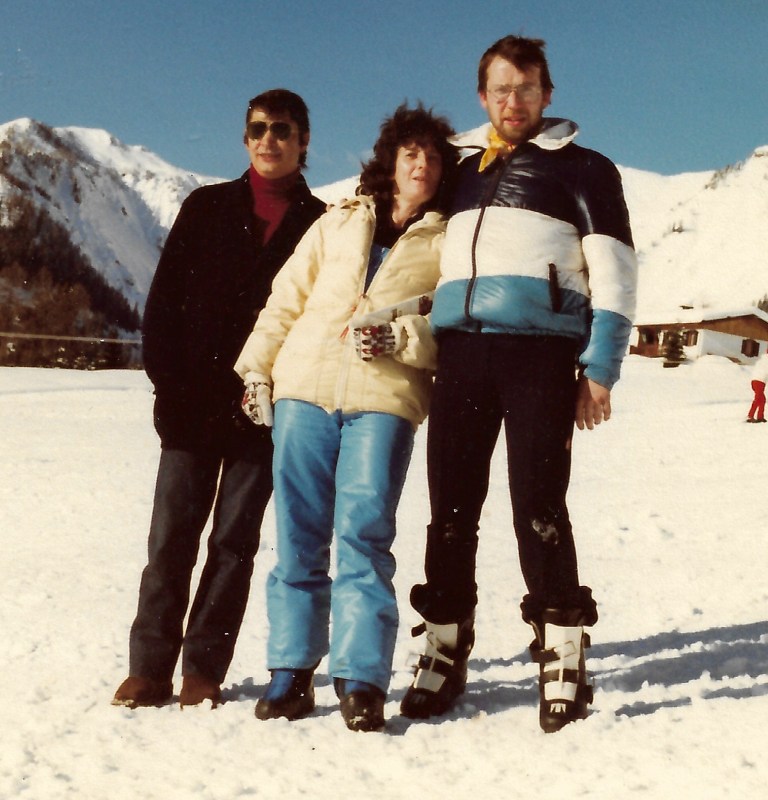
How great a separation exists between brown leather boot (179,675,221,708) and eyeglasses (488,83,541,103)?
7.00ft

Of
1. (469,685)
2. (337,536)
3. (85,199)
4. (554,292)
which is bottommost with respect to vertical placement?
(469,685)

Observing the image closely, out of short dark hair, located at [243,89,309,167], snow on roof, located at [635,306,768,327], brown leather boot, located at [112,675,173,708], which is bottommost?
brown leather boot, located at [112,675,173,708]

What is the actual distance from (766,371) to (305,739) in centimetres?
1382

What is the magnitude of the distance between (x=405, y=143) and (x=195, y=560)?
1.60 meters

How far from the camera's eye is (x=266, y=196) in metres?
3.21

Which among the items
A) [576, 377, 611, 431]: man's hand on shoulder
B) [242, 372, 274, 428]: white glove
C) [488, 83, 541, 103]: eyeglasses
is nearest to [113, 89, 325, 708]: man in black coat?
[242, 372, 274, 428]: white glove

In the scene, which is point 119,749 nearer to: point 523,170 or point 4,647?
point 4,647

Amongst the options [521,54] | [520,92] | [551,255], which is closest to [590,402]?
[551,255]

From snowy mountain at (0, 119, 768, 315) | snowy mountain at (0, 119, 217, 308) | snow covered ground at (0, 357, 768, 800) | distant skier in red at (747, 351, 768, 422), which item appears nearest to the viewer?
snow covered ground at (0, 357, 768, 800)

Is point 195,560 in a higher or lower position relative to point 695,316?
lower

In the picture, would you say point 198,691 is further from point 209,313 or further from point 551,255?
point 551,255

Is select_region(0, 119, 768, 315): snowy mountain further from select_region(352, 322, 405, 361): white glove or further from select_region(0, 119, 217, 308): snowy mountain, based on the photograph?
select_region(352, 322, 405, 361): white glove

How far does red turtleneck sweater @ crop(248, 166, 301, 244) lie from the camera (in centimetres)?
320

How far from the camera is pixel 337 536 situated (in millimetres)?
2797
